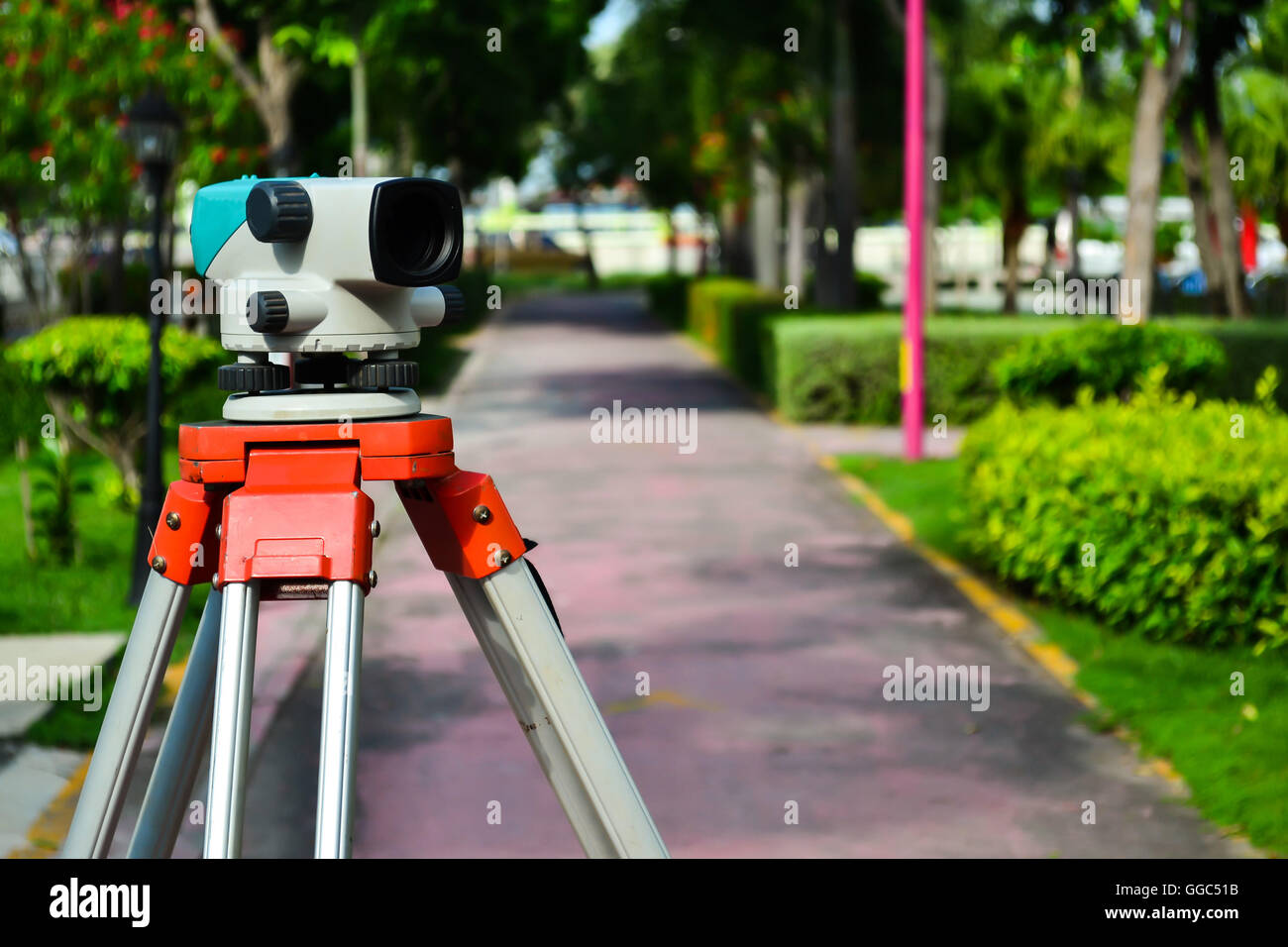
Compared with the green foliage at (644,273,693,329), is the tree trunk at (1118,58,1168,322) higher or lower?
higher

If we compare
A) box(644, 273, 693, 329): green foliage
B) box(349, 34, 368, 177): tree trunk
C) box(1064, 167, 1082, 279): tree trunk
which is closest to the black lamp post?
box(349, 34, 368, 177): tree trunk

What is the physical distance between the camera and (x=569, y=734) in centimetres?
272

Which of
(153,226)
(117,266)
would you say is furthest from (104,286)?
(153,226)

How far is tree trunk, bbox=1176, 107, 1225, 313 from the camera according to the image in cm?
2131

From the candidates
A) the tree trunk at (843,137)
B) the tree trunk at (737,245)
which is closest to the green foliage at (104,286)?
the tree trunk at (843,137)

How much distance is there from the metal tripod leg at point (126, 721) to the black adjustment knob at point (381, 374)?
45 centimetres

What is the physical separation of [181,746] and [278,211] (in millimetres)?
962

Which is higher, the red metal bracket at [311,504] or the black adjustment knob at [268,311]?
the black adjustment knob at [268,311]

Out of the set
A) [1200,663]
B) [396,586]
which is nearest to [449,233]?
[1200,663]

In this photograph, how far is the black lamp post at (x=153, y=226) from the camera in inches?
345

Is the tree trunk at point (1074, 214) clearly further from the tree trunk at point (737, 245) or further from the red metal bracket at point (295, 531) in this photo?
the red metal bracket at point (295, 531)

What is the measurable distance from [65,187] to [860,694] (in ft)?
52.0

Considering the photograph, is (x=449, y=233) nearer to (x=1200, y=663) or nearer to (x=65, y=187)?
(x=1200, y=663)

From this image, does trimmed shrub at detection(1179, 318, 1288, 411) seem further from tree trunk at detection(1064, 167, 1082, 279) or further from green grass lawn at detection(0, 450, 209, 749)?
tree trunk at detection(1064, 167, 1082, 279)
